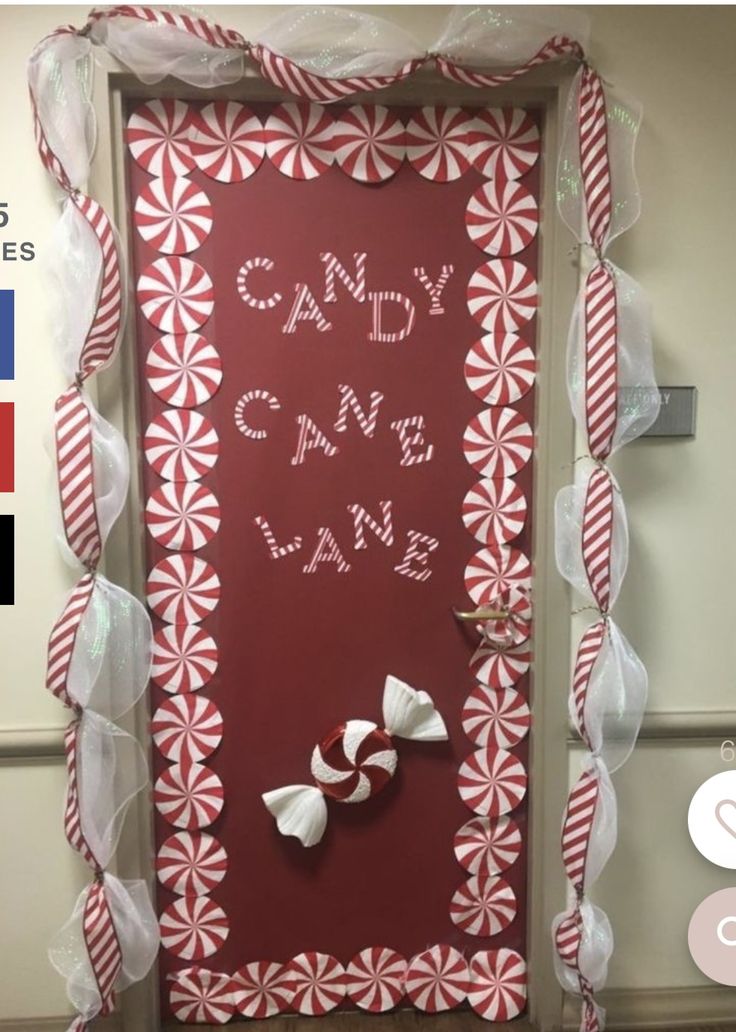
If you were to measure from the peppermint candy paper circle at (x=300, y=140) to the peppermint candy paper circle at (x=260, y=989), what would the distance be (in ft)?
6.01

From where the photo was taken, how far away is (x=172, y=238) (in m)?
1.91

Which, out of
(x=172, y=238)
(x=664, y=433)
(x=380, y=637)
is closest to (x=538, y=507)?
(x=664, y=433)

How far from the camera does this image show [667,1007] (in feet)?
6.92

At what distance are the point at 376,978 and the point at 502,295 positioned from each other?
164 centimetres

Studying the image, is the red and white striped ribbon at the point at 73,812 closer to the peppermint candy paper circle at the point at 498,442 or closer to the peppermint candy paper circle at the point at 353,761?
the peppermint candy paper circle at the point at 353,761

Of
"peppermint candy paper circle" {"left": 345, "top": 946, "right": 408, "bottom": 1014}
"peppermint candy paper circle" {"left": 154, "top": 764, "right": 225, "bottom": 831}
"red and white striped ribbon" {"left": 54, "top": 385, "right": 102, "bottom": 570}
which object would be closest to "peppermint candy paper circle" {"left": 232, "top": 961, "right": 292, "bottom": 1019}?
"peppermint candy paper circle" {"left": 345, "top": 946, "right": 408, "bottom": 1014}

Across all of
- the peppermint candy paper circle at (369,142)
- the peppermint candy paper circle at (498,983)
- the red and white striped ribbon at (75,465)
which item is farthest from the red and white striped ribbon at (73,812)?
the peppermint candy paper circle at (369,142)

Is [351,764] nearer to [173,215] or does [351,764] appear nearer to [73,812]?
[73,812]

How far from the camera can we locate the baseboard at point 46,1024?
1982 millimetres

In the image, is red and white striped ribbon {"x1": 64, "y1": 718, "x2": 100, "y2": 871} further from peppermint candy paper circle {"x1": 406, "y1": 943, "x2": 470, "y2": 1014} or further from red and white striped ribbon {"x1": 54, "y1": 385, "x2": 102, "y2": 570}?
peppermint candy paper circle {"x1": 406, "y1": 943, "x2": 470, "y2": 1014}

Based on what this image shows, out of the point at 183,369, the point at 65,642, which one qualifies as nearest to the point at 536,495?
the point at 183,369

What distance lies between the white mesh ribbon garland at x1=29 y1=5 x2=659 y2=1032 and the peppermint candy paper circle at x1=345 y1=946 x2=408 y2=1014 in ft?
1.37

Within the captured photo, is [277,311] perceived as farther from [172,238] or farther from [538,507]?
[538,507]

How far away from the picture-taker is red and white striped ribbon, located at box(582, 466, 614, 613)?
183 centimetres
